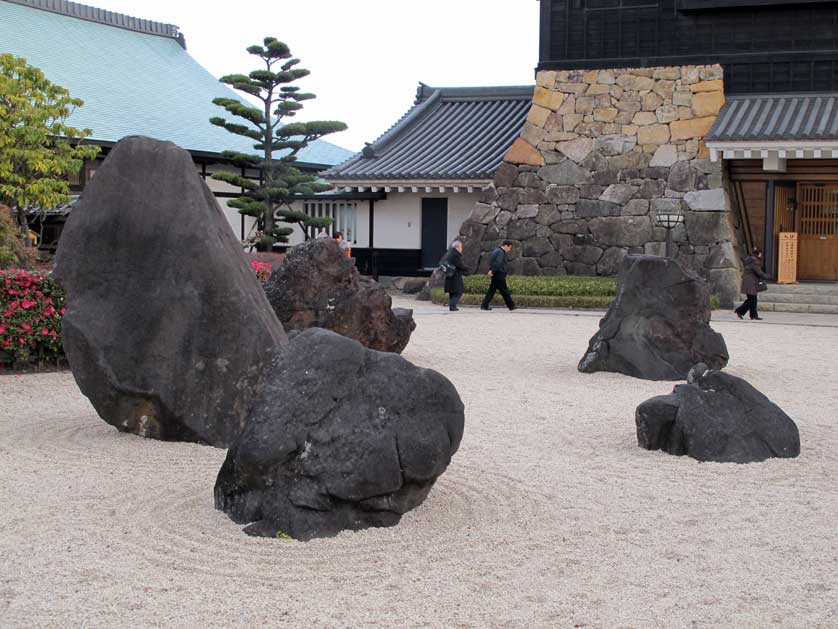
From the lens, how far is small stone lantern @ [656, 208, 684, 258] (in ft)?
69.6

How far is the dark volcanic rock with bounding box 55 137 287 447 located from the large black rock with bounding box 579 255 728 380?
16.0 feet

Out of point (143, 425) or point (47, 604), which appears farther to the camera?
point (143, 425)

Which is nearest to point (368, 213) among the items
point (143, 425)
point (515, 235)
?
point (515, 235)

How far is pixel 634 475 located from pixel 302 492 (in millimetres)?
2429

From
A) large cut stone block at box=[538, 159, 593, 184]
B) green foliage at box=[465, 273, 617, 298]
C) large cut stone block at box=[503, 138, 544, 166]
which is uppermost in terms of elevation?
large cut stone block at box=[503, 138, 544, 166]

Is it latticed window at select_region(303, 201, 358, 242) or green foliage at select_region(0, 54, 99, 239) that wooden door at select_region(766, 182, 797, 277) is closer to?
latticed window at select_region(303, 201, 358, 242)

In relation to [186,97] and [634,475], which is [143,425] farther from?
[186,97]

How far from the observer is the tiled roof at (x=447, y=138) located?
81.3ft

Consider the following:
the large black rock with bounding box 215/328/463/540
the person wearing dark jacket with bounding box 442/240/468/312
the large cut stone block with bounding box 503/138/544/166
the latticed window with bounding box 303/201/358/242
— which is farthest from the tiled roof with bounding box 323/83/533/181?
the large black rock with bounding box 215/328/463/540

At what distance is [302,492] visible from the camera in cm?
495

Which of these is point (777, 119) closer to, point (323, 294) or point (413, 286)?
point (413, 286)

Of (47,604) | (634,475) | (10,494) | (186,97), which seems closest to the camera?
(47,604)

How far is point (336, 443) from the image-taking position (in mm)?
4973

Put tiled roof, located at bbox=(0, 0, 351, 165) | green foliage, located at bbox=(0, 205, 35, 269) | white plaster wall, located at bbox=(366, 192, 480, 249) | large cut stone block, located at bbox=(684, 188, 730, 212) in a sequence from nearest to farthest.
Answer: green foliage, located at bbox=(0, 205, 35, 269)
large cut stone block, located at bbox=(684, 188, 730, 212)
tiled roof, located at bbox=(0, 0, 351, 165)
white plaster wall, located at bbox=(366, 192, 480, 249)
